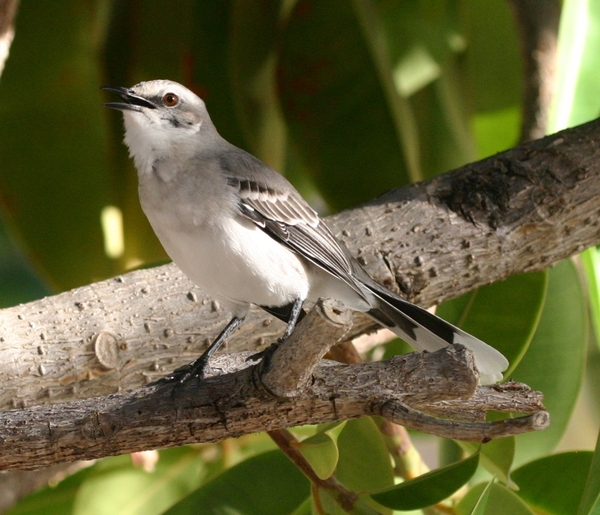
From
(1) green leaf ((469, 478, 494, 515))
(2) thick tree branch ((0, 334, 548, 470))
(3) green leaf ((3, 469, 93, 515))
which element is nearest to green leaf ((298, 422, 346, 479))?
(2) thick tree branch ((0, 334, 548, 470))

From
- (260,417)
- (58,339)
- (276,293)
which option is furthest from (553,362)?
(58,339)

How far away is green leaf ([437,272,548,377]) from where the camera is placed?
2422mm

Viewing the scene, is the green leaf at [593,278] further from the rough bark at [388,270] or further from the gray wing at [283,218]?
the gray wing at [283,218]

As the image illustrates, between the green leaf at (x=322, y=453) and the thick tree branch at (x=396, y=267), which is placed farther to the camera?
the thick tree branch at (x=396, y=267)

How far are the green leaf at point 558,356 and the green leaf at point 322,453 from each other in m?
0.98

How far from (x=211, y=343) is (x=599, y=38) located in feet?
5.39

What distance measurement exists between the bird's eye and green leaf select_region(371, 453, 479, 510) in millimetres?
1328

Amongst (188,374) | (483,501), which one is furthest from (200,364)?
(483,501)

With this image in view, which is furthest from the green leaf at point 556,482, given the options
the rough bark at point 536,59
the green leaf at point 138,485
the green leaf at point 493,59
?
the green leaf at point 493,59

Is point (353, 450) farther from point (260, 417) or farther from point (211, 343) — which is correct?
point (211, 343)

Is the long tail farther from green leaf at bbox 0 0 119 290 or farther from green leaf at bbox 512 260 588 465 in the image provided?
green leaf at bbox 0 0 119 290

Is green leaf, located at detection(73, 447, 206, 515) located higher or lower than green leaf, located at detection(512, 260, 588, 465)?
lower

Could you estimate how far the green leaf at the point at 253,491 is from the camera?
2.32 meters

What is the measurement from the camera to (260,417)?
5.93 ft
